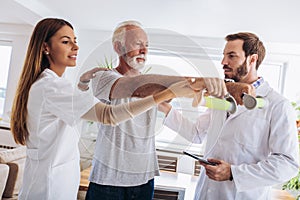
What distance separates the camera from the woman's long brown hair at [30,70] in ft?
2.26

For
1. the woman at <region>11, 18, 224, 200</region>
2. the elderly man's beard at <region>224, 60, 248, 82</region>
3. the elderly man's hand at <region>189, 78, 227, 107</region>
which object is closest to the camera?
the elderly man's hand at <region>189, 78, 227, 107</region>

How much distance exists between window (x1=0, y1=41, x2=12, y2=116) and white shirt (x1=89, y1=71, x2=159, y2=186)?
3771 mm

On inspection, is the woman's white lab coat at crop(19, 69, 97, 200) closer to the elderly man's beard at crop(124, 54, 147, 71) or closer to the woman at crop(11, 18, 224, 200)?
the woman at crop(11, 18, 224, 200)

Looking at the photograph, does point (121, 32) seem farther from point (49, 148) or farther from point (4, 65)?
point (4, 65)

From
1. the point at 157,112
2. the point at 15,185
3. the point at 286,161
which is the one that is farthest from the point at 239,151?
the point at 15,185

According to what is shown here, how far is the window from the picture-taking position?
3.73 meters

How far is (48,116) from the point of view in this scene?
683 millimetres

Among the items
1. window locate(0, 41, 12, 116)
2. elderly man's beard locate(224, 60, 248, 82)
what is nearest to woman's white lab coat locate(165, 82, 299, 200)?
elderly man's beard locate(224, 60, 248, 82)

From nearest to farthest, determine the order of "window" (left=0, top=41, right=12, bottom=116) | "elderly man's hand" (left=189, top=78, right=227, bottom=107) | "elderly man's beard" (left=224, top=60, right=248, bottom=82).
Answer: "elderly man's hand" (left=189, top=78, right=227, bottom=107)
"elderly man's beard" (left=224, top=60, right=248, bottom=82)
"window" (left=0, top=41, right=12, bottom=116)

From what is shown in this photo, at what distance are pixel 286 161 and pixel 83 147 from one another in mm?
617

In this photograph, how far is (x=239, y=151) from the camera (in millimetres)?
837

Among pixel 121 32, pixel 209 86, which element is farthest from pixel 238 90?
pixel 121 32

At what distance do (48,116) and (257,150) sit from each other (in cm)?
57

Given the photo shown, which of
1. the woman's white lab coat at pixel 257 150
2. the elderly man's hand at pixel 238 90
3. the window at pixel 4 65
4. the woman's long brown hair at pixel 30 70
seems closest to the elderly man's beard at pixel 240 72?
the woman's white lab coat at pixel 257 150
